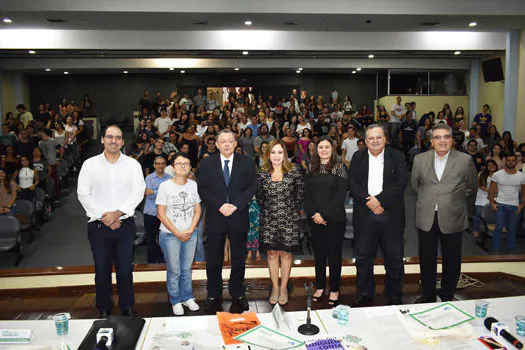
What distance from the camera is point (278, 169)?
12.6 ft

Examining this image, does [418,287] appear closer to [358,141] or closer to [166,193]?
[166,193]

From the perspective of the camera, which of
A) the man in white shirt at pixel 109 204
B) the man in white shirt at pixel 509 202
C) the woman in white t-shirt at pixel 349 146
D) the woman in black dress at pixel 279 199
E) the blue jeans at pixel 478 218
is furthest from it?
the woman in white t-shirt at pixel 349 146

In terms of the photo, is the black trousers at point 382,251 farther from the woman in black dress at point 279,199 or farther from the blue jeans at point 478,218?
the blue jeans at point 478,218

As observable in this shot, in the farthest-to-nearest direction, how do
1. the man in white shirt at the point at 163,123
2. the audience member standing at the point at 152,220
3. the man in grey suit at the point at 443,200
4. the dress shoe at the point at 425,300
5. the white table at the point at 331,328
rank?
the man in white shirt at the point at 163,123, the audience member standing at the point at 152,220, the dress shoe at the point at 425,300, the man in grey suit at the point at 443,200, the white table at the point at 331,328

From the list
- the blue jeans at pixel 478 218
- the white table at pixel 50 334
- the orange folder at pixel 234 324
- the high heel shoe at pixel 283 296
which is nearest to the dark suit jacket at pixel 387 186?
the high heel shoe at pixel 283 296

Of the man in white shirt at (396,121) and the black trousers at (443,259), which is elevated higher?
the man in white shirt at (396,121)

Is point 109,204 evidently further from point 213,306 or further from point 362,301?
point 362,301

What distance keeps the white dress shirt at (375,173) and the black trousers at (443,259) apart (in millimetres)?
518

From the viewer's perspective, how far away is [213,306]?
3.91 metres

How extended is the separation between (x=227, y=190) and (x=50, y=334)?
181 centimetres

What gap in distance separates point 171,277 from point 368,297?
1.73m

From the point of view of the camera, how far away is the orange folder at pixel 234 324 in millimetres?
2281

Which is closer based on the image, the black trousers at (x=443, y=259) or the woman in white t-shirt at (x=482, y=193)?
the black trousers at (x=443, y=259)

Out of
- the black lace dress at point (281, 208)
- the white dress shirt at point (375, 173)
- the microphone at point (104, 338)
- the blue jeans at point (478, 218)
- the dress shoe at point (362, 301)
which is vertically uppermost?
the white dress shirt at point (375, 173)
